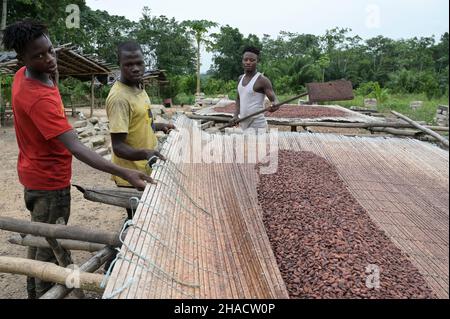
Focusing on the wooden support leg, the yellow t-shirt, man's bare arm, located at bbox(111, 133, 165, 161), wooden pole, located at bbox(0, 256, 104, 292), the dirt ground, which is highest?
the yellow t-shirt

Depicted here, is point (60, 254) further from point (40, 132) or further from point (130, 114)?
point (130, 114)

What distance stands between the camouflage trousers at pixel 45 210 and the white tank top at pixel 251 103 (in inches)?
75.7

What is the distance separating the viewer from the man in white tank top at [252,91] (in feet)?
10.8

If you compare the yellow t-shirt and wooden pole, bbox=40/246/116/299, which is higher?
the yellow t-shirt

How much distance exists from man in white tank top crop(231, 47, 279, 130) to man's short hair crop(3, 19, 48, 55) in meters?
1.98

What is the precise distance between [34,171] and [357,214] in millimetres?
1555

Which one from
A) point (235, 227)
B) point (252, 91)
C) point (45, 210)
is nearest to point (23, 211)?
point (45, 210)

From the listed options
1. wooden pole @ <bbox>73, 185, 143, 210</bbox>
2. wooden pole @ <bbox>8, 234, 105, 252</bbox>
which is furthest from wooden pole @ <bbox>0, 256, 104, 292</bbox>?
wooden pole @ <bbox>73, 185, 143, 210</bbox>

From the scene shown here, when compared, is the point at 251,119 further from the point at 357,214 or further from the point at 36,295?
the point at 36,295

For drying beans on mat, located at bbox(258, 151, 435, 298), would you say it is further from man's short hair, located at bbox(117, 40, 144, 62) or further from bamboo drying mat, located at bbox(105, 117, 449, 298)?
man's short hair, located at bbox(117, 40, 144, 62)

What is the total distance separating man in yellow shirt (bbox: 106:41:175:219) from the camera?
190 centimetres

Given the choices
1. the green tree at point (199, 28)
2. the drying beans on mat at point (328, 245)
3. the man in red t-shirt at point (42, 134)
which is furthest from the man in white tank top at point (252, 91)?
the green tree at point (199, 28)

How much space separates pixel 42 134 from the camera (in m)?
1.58
